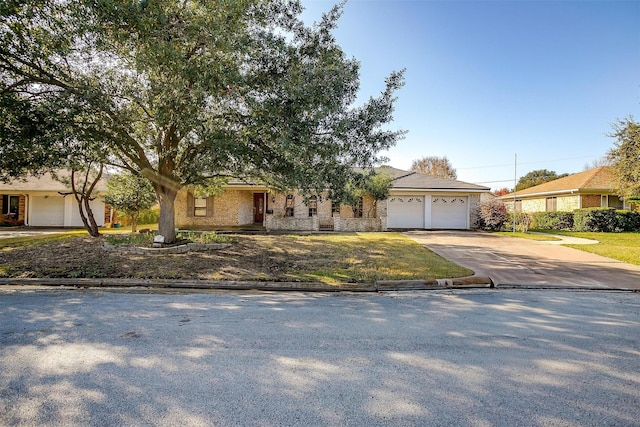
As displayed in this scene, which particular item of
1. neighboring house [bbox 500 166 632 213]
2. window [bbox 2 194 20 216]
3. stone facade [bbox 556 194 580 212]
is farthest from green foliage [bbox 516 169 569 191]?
window [bbox 2 194 20 216]

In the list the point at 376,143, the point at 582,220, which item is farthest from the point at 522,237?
the point at 376,143

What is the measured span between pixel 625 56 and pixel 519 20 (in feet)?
18.2

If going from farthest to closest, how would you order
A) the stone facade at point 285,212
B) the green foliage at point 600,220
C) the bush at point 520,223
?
the stone facade at point 285,212 < the bush at point 520,223 < the green foliage at point 600,220

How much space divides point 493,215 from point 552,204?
28.9ft

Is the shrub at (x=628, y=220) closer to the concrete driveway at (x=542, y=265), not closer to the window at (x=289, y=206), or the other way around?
the concrete driveway at (x=542, y=265)

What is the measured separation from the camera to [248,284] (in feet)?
24.3

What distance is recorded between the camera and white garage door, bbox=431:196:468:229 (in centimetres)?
2209

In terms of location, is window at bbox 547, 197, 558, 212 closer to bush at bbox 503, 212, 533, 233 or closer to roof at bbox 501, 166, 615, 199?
roof at bbox 501, 166, 615, 199

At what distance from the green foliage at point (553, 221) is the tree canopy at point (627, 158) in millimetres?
6111

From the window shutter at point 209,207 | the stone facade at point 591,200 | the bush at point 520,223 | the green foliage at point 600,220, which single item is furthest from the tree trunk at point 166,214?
the stone facade at point 591,200

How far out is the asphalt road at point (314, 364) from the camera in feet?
7.94

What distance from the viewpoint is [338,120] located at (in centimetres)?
828

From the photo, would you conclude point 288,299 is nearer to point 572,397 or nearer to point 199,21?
point 572,397

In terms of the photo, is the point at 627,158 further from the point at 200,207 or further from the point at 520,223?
the point at 200,207
